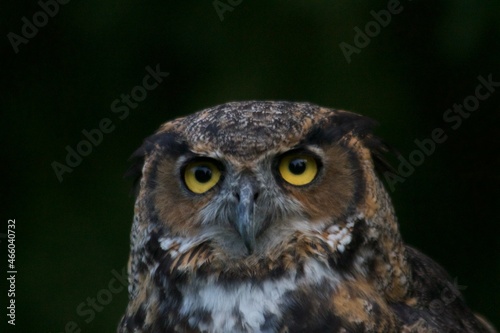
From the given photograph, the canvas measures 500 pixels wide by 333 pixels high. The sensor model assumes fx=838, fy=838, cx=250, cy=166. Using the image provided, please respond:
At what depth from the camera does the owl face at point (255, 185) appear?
229 cm

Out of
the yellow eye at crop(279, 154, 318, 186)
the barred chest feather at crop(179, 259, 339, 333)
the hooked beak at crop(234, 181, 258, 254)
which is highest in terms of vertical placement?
the yellow eye at crop(279, 154, 318, 186)

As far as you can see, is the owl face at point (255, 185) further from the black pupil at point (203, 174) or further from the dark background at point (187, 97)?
the dark background at point (187, 97)

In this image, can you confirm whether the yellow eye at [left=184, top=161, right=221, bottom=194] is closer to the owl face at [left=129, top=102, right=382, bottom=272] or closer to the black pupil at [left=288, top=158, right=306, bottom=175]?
the owl face at [left=129, top=102, right=382, bottom=272]

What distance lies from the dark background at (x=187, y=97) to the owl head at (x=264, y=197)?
1535 millimetres

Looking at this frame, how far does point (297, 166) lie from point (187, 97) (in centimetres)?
184

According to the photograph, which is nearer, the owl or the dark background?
the owl

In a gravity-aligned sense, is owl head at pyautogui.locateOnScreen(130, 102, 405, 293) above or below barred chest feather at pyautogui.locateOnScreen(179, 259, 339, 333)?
above

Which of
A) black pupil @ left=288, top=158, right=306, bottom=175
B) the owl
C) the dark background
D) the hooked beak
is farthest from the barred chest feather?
the dark background

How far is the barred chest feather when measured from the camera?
2289 mm

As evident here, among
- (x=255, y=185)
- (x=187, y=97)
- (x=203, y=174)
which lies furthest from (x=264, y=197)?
(x=187, y=97)

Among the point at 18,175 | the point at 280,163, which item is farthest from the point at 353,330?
the point at 18,175

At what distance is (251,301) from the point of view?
2.31 m

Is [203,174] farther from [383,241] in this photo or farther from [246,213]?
[383,241]

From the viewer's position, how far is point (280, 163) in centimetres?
233
